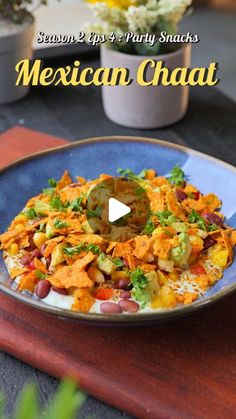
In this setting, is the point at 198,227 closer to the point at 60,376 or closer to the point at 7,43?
the point at 60,376

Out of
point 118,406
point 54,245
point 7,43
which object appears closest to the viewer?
point 118,406

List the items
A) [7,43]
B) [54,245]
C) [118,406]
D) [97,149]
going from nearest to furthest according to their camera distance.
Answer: [118,406]
[54,245]
[97,149]
[7,43]

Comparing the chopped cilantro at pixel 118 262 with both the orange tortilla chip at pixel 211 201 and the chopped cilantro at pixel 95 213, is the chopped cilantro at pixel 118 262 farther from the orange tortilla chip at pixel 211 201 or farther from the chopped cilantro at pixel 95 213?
the orange tortilla chip at pixel 211 201

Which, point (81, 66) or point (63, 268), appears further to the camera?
point (81, 66)

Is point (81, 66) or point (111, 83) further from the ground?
point (111, 83)

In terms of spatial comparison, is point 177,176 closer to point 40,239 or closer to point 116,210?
point 116,210

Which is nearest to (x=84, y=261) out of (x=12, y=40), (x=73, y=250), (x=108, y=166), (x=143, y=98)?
(x=73, y=250)

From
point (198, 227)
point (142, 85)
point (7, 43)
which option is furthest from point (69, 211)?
point (7, 43)
